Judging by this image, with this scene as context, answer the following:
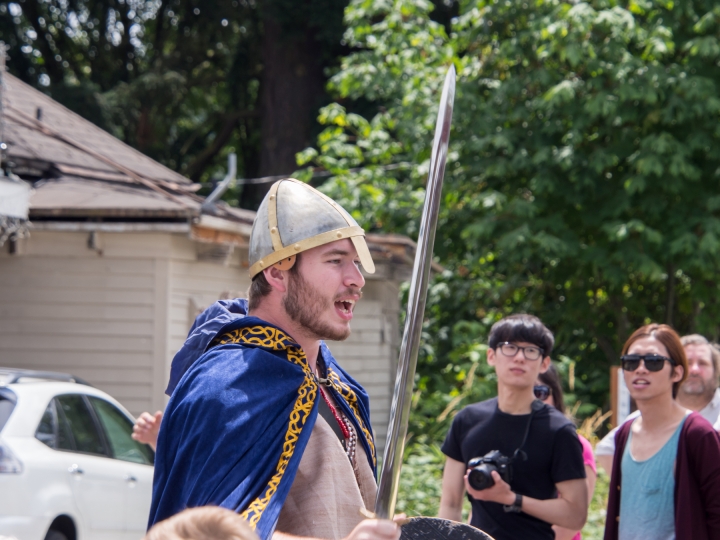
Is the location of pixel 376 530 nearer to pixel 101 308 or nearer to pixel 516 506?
pixel 516 506

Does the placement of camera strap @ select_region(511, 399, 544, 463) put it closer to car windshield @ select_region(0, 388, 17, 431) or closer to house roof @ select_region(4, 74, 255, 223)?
car windshield @ select_region(0, 388, 17, 431)

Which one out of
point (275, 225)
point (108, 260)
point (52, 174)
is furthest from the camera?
point (52, 174)

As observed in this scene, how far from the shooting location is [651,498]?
12.9ft

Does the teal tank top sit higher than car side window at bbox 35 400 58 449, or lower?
higher

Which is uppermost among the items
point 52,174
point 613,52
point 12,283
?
point 613,52

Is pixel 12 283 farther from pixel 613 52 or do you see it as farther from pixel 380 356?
pixel 613 52

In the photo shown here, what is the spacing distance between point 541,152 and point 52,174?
546cm

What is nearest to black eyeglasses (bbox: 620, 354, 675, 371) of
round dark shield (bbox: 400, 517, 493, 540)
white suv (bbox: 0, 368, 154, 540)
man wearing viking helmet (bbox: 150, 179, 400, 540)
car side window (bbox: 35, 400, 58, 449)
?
man wearing viking helmet (bbox: 150, 179, 400, 540)

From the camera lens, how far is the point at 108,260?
10.1 m

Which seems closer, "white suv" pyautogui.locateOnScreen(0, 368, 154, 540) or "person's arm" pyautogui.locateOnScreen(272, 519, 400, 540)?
"person's arm" pyautogui.locateOnScreen(272, 519, 400, 540)

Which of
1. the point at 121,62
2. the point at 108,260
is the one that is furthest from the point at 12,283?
the point at 121,62

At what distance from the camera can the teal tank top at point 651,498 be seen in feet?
12.7

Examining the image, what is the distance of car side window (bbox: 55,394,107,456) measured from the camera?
6766mm

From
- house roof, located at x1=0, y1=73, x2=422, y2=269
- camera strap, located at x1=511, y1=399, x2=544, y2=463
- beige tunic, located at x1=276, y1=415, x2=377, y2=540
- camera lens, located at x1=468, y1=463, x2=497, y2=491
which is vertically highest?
house roof, located at x1=0, y1=73, x2=422, y2=269
